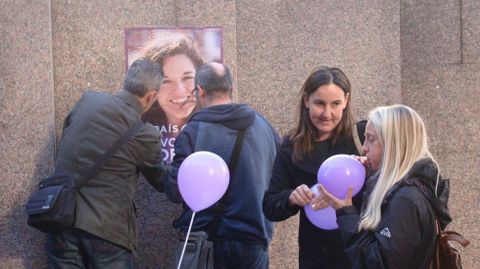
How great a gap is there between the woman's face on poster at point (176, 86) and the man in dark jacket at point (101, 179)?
0.89 m

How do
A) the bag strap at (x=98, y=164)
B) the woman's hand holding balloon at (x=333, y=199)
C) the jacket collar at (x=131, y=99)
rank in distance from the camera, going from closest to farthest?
the woman's hand holding balloon at (x=333, y=199) < the bag strap at (x=98, y=164) < the jacket collar at (x=131, y=99)

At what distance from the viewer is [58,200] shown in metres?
4.37

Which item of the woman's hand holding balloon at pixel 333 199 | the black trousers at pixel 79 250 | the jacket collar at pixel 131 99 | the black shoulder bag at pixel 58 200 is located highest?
the jacket collar at pixel 131 99

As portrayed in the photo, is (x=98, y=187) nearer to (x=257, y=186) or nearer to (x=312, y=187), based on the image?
(x=257, y=186)

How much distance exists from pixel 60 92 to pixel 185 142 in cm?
150

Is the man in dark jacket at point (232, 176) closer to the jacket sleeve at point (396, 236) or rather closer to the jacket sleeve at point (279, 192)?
the jacket sleeve at point (279, 192)

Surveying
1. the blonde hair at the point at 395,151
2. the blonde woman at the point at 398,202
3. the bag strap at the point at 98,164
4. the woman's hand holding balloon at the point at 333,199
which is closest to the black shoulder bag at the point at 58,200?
the bag strap at the point at 98,164

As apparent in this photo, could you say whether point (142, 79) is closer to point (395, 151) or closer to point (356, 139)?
point (356, 139)

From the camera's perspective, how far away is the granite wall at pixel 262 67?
536 cm

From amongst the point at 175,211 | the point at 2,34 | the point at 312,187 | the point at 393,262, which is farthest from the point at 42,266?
the point at 393,262

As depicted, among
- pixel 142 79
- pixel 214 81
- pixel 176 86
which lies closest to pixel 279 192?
pixel 214 81

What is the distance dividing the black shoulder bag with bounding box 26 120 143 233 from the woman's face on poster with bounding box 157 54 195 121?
101cm

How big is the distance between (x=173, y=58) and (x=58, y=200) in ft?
5.19

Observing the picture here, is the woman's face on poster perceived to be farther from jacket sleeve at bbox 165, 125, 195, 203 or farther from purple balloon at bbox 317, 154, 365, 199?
purple balloon at bbox 317, 154, 365, 199
